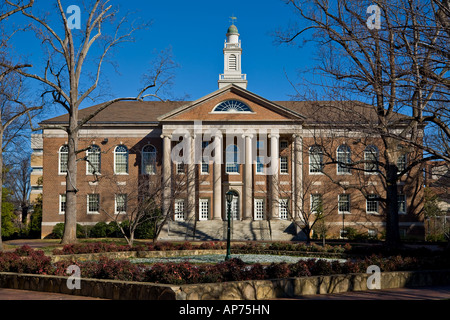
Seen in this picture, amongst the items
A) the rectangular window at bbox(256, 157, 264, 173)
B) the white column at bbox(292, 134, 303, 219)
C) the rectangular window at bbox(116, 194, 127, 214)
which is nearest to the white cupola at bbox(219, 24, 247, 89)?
the rectangular window at bbox(256, 157, 264, 173)

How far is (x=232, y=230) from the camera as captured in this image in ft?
134

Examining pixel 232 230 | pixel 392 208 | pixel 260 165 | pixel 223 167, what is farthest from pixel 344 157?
pixel 223 167

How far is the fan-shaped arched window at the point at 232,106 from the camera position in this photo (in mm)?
43969

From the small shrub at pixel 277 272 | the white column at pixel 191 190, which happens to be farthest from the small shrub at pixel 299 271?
the white column at pixel 191 190

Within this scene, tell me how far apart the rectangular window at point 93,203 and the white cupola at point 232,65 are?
16.7 meters

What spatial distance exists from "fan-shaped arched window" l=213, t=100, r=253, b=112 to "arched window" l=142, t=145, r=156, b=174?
23.8 feet

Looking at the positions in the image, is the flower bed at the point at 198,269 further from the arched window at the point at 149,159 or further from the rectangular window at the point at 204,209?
the arched window at the point at 149,159

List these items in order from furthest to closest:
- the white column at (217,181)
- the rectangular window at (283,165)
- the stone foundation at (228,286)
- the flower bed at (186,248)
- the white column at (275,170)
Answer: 1. the rectangular window at (283,165)
2. the white column at (217,181)
3. the white column at (275,170)
4. the flower bed at (186,248)
5. the stone foundation at (228,286)

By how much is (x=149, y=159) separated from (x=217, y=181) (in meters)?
7.45

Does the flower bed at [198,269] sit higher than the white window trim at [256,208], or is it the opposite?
the white window trim at [256,208]

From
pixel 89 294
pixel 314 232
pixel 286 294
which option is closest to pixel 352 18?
pixel 286 294

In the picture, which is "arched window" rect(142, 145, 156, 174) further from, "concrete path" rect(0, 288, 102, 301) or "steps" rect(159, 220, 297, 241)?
"concrete path" rect(0, 288, 102, 301)
